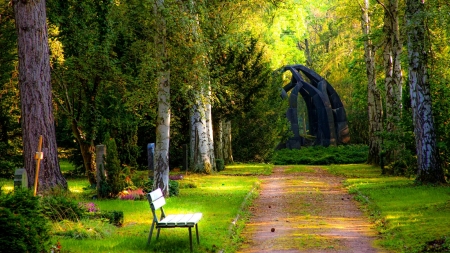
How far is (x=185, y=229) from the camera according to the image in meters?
14.4

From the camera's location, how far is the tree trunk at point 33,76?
18.2 meters

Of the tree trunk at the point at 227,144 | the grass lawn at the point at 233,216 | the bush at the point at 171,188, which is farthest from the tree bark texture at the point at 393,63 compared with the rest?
the tree trunk at the point at 227,144

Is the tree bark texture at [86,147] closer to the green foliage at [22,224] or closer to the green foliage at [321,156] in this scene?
the green foliage at [22,224]

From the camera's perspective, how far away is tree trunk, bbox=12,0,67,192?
716 inches

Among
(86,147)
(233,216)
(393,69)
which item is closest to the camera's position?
(233,216)

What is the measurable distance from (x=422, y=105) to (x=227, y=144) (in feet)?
67.7

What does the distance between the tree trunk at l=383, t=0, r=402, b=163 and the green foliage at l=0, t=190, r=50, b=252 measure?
19026 millimetres

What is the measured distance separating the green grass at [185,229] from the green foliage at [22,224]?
138cm

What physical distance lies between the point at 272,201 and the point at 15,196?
36.9 ft

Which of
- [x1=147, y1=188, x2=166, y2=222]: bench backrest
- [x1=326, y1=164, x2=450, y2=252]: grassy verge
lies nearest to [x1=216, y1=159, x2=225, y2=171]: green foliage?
[x1=326, y1=164, x2=450, y2=252]: grassy verge

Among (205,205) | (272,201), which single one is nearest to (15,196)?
(205,205)

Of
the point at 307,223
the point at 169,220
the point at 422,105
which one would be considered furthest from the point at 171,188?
the point at 169,220

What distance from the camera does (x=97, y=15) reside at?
25766 millimetres

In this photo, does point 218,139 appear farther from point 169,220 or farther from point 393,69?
point 169,220
